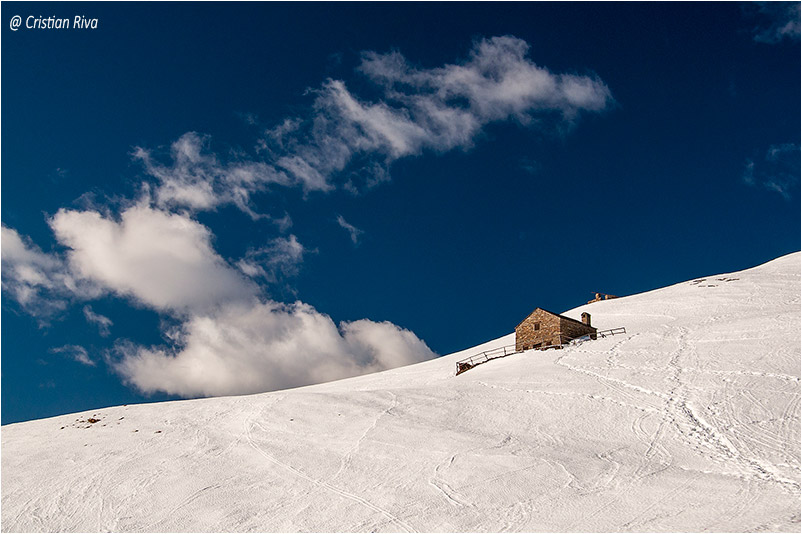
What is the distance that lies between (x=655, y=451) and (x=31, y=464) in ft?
78.9

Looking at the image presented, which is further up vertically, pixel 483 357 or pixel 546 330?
pixel 546 330

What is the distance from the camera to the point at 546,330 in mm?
49688

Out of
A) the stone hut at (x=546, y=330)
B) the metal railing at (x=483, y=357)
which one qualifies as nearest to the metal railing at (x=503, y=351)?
the metal railing at (x=483, y=357)

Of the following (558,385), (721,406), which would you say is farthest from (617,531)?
(558,385)

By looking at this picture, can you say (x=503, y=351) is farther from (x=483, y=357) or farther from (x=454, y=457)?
(x=454, y=457)

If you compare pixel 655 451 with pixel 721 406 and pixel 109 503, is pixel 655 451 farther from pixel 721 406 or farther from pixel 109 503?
pixel 109 503

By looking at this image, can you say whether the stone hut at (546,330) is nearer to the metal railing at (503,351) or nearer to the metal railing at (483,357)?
the metal railing at (503,351)

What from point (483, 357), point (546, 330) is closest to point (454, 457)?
point (546, 330)

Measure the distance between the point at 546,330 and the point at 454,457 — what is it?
3248 cm

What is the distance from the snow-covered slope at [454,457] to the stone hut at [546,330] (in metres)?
14.3

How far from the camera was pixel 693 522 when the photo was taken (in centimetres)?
1386

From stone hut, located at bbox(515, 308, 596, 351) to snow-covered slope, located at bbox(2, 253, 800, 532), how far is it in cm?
1427

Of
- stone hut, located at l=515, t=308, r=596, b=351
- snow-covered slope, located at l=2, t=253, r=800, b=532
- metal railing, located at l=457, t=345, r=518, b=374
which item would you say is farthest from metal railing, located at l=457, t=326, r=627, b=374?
snow-covered slope, located at l=2, t=253, r=800, b=532

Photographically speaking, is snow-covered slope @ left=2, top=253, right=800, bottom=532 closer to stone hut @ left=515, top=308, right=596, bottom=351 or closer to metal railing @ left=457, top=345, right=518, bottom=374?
metal railing @ left=457, top=345, right=518, bottom=374
